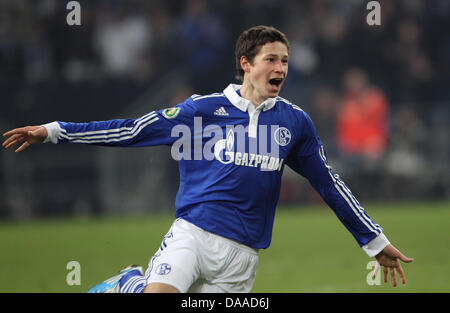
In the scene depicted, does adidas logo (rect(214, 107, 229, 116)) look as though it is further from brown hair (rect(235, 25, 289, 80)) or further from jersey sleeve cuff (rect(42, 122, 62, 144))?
jersey sleeve cuff (rect(42, 122, 62, 144))

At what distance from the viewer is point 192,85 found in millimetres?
15891

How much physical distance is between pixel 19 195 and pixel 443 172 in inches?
321

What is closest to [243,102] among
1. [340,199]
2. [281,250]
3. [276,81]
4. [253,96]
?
[253,96]

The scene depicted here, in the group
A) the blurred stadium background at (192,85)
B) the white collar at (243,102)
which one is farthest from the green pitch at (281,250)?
the white collar at (243,102)

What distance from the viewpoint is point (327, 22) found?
17609 mm

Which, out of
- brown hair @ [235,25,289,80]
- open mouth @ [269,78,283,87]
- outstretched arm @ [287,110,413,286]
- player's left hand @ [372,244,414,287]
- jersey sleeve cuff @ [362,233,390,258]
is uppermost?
brown hair @ [235,25,289,80]

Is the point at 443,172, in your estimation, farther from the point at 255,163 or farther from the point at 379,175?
the point at 255,163

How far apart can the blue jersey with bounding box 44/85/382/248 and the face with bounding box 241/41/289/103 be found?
0.32 ft

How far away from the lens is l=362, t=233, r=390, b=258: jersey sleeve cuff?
16.8 ft

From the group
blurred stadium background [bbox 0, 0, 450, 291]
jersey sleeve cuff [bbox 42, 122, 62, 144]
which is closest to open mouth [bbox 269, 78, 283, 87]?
jersey sleeve cuff [bbox 42, 122, 62, 144]

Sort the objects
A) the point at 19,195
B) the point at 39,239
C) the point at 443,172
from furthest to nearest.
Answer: the point at 443,172
the point at 19,195
the point at 39,239
